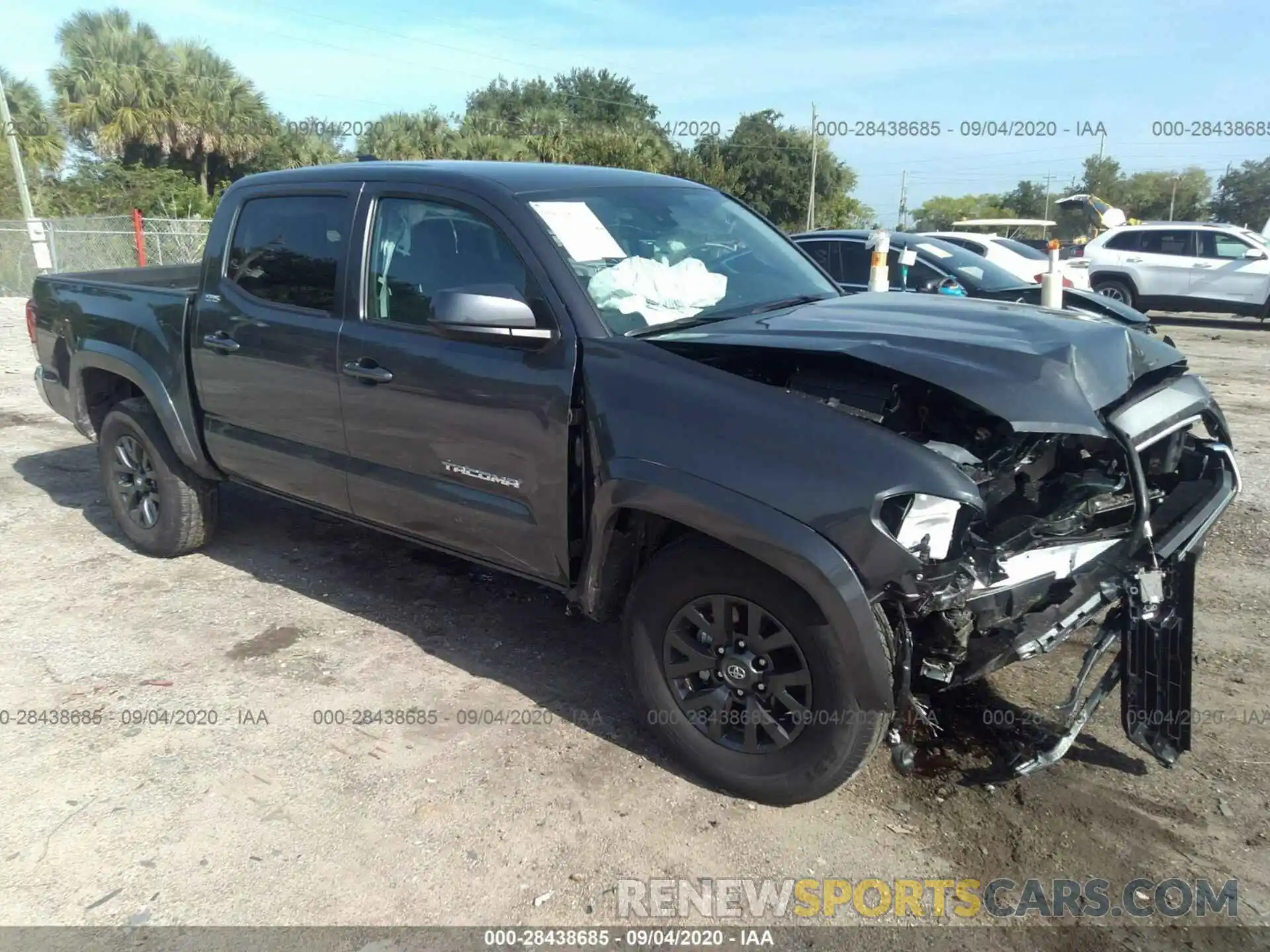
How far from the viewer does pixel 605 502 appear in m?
3.19

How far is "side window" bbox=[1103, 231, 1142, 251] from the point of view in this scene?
16.7 metres

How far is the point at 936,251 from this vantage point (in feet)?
32.0

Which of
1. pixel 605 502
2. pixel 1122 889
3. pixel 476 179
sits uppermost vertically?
pixel 476 179

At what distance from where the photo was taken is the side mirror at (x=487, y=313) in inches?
126

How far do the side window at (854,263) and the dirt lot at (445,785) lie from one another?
5411mm

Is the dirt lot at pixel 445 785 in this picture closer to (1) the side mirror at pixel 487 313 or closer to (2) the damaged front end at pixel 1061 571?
(2) the damaged front end at pixel 1061 571

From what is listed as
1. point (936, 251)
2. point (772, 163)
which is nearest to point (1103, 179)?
point (772, 163)

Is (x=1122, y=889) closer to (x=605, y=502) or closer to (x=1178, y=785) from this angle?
(x=1178, y=785)

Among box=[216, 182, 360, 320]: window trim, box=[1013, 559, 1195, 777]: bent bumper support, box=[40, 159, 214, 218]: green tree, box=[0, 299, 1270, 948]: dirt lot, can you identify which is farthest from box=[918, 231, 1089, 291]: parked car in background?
box=[40, 159, 214, 218]: green tree

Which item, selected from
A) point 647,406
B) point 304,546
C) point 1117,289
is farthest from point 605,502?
point 1117,289

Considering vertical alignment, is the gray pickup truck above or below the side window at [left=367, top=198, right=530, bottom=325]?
below

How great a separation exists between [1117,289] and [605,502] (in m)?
16.3

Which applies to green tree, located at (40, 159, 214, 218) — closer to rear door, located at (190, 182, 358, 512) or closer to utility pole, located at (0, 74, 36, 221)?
utility pole, located at (0, 74, 36, 221)

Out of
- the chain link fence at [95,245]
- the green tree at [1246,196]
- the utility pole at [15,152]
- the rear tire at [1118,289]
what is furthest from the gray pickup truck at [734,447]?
the green tree at [1246,196]
